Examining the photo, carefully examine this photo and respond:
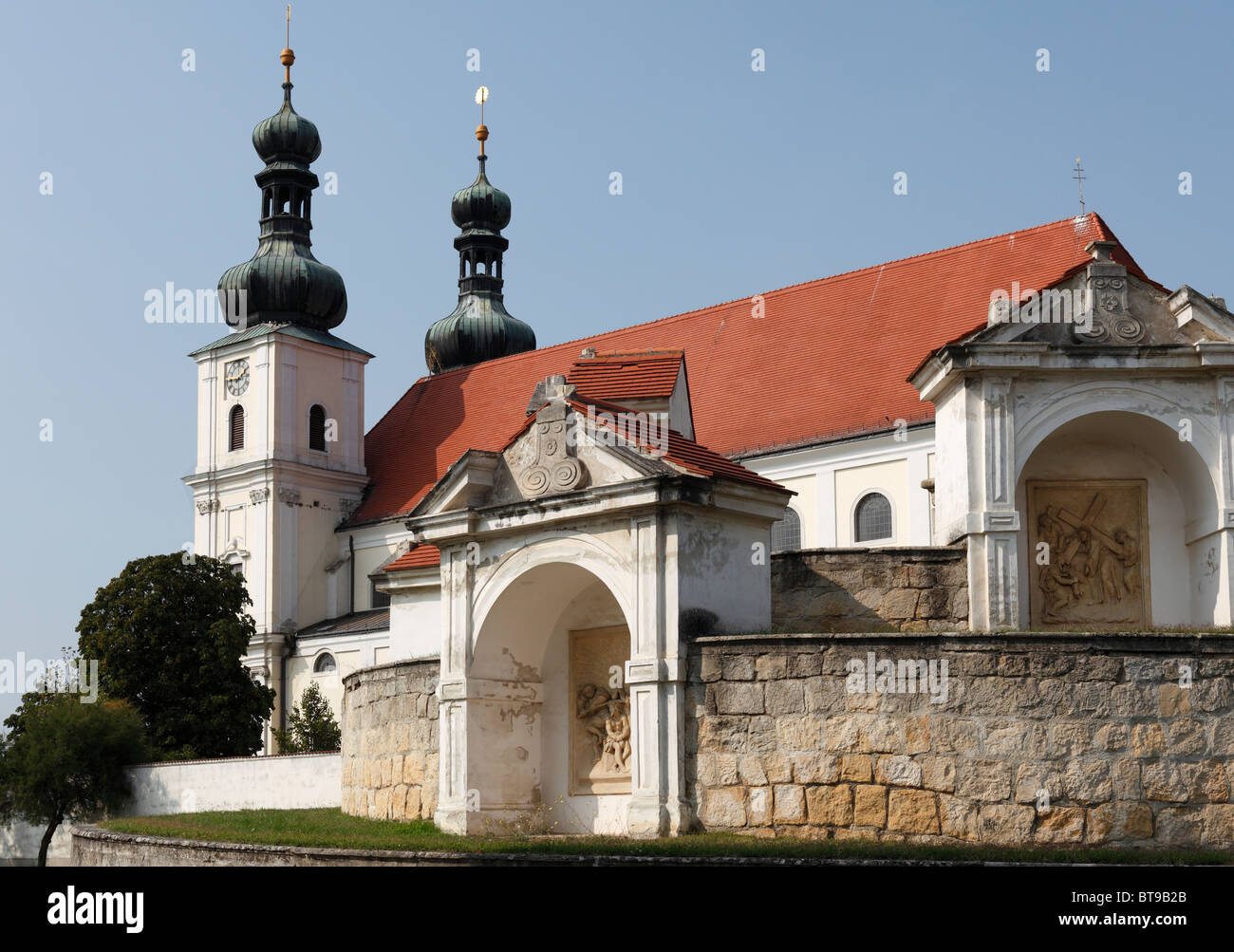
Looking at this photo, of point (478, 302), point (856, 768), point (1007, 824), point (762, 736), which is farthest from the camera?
point (478, 302)

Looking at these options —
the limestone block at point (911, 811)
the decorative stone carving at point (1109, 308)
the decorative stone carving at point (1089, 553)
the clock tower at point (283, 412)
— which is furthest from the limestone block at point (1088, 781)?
the clock tower at point (283, 412)

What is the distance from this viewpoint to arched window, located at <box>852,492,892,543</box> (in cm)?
3991

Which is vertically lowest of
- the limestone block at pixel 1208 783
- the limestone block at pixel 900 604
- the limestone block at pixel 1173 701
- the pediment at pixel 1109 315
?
the limestone block at pixel 1208 783

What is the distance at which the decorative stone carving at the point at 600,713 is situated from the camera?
61.9 feet

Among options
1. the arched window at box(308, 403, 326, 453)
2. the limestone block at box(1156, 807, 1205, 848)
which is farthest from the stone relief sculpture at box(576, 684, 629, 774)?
the arched window at box(308, 403, 326, 453)

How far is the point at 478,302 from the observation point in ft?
229

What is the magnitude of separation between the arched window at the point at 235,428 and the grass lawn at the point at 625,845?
1513 inches

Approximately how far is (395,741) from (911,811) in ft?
24.1

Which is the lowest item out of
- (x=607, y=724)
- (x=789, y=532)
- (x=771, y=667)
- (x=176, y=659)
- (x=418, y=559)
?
(x=607, y=724)

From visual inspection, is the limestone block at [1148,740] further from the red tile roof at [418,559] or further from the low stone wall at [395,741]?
the red tile roof at [418,559]

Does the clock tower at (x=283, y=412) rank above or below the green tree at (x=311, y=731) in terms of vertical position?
above

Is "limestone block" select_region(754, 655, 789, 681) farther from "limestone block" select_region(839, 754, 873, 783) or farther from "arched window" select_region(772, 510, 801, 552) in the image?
"arched window" select_region(772, 510, 801, 552)

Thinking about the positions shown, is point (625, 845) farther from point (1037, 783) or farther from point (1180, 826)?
point (1180, 826)

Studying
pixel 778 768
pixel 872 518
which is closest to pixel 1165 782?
pixel 778 768
